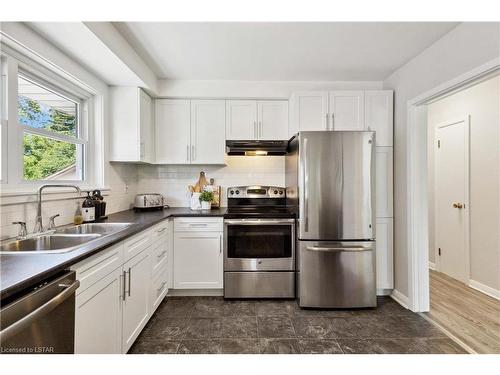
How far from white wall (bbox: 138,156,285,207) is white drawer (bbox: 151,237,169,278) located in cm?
88

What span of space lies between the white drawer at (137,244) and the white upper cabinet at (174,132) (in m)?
1.22

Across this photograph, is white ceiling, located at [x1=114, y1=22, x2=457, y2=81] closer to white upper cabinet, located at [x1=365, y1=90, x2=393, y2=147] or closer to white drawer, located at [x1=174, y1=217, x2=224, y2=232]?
white upper cabinet, located at [x1=365, y1=90, x2=393, y2=147]

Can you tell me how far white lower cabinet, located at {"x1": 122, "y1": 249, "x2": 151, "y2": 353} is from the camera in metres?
1.68

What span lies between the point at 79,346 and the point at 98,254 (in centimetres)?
42

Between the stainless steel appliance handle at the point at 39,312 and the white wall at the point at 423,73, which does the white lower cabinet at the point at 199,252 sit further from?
the white wall at the point at 423,73

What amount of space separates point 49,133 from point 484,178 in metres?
4.32

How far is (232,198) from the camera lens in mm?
3238

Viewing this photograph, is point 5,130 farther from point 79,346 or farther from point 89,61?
point 79,346

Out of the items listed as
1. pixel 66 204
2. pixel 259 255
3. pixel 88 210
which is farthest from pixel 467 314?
pixel 66 204

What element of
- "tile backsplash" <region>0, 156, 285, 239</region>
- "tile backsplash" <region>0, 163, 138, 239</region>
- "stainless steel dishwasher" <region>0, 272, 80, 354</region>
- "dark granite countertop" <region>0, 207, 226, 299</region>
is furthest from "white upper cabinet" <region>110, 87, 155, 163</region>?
"stainless steel dishwasher" <region>0, 272, 80, 354</region>

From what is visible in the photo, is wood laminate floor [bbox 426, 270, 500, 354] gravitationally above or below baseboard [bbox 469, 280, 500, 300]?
below

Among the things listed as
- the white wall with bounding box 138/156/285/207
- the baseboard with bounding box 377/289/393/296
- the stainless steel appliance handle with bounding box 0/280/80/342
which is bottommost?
the baseboard with bounding box 377/289/393/296

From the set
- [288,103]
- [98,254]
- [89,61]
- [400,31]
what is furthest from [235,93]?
[98,254]

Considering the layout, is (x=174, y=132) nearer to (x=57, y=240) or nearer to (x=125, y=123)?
(x=125, y=123)
